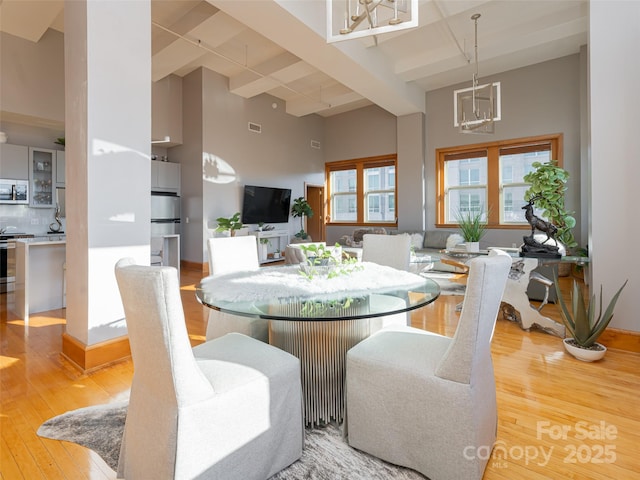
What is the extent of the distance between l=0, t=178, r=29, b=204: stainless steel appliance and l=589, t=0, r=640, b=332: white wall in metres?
7.17

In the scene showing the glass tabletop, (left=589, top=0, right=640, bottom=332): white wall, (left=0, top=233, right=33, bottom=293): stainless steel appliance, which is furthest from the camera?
(left=0, top=233, right=33, bottom=293): stainless steel appliance

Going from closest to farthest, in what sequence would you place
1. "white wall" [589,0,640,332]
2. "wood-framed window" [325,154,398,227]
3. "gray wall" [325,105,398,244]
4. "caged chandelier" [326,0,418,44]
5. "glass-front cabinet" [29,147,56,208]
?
"caged chandelier" [326,0,418,44], "white wall" [589,0,640,332], "glass-front cabinet" [29,147,56,208], "gray wall" [325,105,398,244], "wood-framed window" [325,154,398,227]

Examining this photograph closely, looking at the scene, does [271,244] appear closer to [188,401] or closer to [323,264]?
[323,264]

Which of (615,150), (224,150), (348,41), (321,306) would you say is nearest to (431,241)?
(348,41)

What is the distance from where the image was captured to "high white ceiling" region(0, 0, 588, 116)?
4.11 metres

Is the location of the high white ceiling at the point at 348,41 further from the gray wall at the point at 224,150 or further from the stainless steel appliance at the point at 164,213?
the stainless steel appliance at the point at 164,213

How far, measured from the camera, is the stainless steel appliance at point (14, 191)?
512 centimetres

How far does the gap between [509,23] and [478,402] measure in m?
5.40

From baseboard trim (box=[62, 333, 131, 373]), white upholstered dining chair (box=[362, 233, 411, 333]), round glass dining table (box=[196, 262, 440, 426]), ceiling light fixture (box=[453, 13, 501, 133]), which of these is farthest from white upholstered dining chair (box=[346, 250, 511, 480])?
ceiling light fixture (box=[453, 13, 501, 133])

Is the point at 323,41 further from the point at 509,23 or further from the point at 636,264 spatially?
the point at 636,264

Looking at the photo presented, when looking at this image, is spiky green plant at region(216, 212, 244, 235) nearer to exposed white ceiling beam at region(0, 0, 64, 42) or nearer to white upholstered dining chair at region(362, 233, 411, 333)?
exposed white ceiling beam at region(0, 0, 64, 42)

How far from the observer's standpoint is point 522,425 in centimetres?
172

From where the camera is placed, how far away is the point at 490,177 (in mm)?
6719

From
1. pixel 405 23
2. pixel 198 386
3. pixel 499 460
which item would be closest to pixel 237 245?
pixel 198 386
